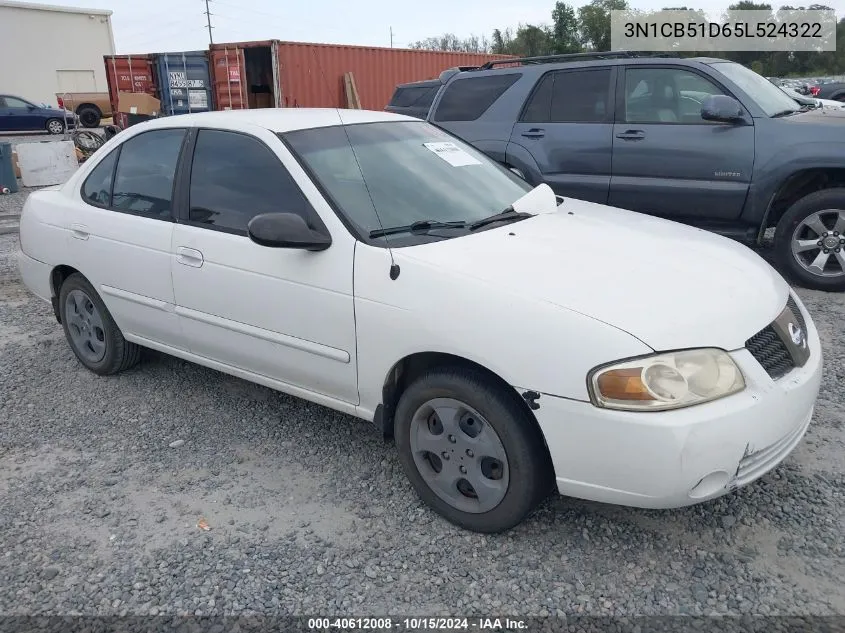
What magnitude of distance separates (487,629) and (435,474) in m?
0.70

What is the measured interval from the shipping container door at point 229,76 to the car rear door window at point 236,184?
Result: 14648 millimetres

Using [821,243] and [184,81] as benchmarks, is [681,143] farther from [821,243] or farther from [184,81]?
[184,81]

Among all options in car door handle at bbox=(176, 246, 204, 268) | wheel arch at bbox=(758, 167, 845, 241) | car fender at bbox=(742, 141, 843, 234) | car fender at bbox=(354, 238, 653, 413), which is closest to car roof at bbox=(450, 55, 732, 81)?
car fender at bbox=(742, 141, 843, 234)

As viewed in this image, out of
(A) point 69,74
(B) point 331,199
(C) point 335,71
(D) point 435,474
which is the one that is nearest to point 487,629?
(D) point 435,474

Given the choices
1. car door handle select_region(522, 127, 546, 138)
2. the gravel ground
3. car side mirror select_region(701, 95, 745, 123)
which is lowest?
the gravel ground

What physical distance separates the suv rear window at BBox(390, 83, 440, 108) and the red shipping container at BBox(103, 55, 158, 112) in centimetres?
1171

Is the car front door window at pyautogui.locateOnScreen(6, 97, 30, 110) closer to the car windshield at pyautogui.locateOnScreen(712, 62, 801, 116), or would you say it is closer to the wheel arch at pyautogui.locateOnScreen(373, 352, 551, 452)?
the car windshield at pyautogui.locateOnScreen(712, 62, 801, 116)

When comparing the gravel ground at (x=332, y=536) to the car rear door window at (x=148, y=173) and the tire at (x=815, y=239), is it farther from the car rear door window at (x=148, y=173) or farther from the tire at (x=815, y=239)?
the tire at (x=815, y=239)

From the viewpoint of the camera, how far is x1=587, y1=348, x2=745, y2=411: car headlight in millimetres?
2355

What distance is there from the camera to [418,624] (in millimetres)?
2395

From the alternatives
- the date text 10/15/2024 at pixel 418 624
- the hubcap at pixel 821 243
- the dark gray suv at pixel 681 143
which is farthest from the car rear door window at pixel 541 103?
the date text 10/15/2024 at pixel 418 624

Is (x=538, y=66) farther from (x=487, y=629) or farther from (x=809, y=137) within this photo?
(x=487, y=629)

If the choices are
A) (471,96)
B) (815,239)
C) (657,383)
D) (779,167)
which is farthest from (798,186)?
(657,383)

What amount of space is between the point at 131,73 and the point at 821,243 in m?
17.7
